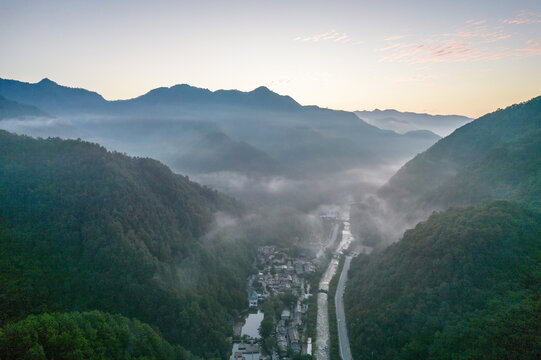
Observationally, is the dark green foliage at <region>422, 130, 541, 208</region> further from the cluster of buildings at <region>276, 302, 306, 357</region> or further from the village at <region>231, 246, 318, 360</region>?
the cluster of buildings at <region>276, 302, 306, 357</region>

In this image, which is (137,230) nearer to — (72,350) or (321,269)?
(72,350)

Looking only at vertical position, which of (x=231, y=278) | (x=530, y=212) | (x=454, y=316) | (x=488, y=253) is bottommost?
(x=231, y=278)

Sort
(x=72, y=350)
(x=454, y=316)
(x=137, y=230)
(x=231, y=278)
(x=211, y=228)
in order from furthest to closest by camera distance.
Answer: (x=211, y=228), (x=231, y=278), (x=137, y=230), (x=454, y=316), (x=72, y=350)

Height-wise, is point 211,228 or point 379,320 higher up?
point 211,228

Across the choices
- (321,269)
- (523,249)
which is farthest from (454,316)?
(321,269)

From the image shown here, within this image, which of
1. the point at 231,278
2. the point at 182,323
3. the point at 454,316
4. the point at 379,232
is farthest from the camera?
the point at 379,232

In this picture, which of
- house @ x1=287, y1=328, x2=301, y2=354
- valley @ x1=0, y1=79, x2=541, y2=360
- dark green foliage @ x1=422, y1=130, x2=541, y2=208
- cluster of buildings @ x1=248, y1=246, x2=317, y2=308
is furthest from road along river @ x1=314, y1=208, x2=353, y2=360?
dark green foliage @ x1=422, y1=130, x2=541, y2=208

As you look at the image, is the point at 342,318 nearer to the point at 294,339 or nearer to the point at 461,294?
the point at 294,339
